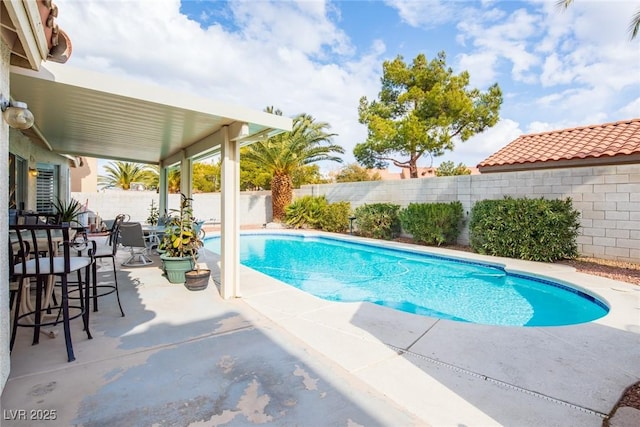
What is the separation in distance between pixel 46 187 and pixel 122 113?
960 centimetres

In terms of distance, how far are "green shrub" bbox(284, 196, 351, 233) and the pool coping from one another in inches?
417

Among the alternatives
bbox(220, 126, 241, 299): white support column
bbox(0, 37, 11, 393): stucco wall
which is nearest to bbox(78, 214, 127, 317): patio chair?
bbox(0, 37, 11, 393): stucco wall

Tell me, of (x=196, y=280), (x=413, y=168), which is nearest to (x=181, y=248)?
(x=196, y=280)

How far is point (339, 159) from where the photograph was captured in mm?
18172

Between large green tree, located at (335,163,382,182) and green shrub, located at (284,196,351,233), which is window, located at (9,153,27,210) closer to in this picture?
green shrub, located at (284,196,351,233)

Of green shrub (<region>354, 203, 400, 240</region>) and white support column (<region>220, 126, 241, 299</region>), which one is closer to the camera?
white support column (<region>220, 126, 241, 299</region>)

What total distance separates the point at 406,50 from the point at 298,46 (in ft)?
20.7

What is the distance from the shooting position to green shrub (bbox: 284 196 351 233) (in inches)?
622

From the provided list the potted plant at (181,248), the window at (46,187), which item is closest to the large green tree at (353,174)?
the window at (46,187)

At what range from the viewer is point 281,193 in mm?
18812

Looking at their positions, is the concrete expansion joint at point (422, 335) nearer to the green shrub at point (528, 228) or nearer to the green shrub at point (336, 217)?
the green shrub at point (528, 228)

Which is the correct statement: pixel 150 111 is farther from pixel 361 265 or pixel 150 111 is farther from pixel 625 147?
pixel 625 147

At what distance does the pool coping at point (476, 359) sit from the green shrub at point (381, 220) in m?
8.30

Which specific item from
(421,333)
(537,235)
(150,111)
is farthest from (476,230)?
(150,111)
